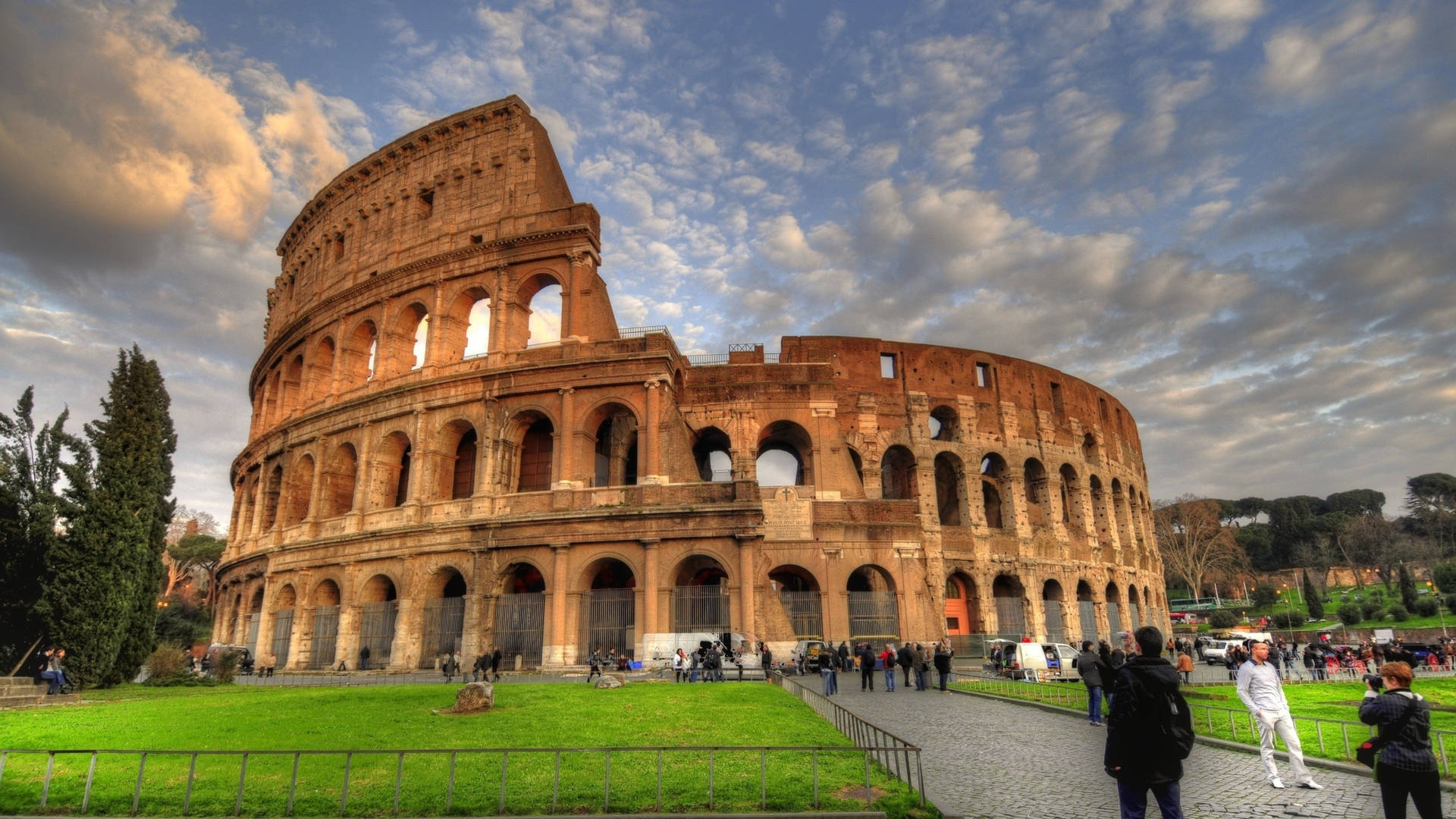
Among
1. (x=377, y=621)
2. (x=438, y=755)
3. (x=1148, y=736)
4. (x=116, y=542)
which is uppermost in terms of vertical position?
(x=116, y=542)

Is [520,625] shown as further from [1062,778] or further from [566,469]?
[1062,778]

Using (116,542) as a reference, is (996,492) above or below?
above

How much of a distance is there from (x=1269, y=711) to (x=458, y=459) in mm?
25733

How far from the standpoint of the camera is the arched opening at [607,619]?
2361 centimetres

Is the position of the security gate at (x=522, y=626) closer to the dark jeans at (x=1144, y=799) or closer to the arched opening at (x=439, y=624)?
the arched opening at (x=439, y=624)

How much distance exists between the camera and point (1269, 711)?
776cm

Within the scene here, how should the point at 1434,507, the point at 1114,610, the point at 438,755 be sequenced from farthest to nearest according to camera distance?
the point at 1434,507 < the point at 1114,610 < the point at 438,755

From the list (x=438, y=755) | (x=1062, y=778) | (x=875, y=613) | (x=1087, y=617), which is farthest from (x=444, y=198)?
(x=1087, y=617)

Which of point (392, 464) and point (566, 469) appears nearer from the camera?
A: point (566, 469)

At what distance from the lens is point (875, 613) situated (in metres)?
26.7

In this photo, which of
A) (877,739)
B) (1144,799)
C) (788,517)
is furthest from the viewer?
(788,517)

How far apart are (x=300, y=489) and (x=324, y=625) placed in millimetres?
6445

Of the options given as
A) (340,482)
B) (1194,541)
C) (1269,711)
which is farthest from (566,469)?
(1194,541)

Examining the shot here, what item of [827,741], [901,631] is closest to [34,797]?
[827,741]
